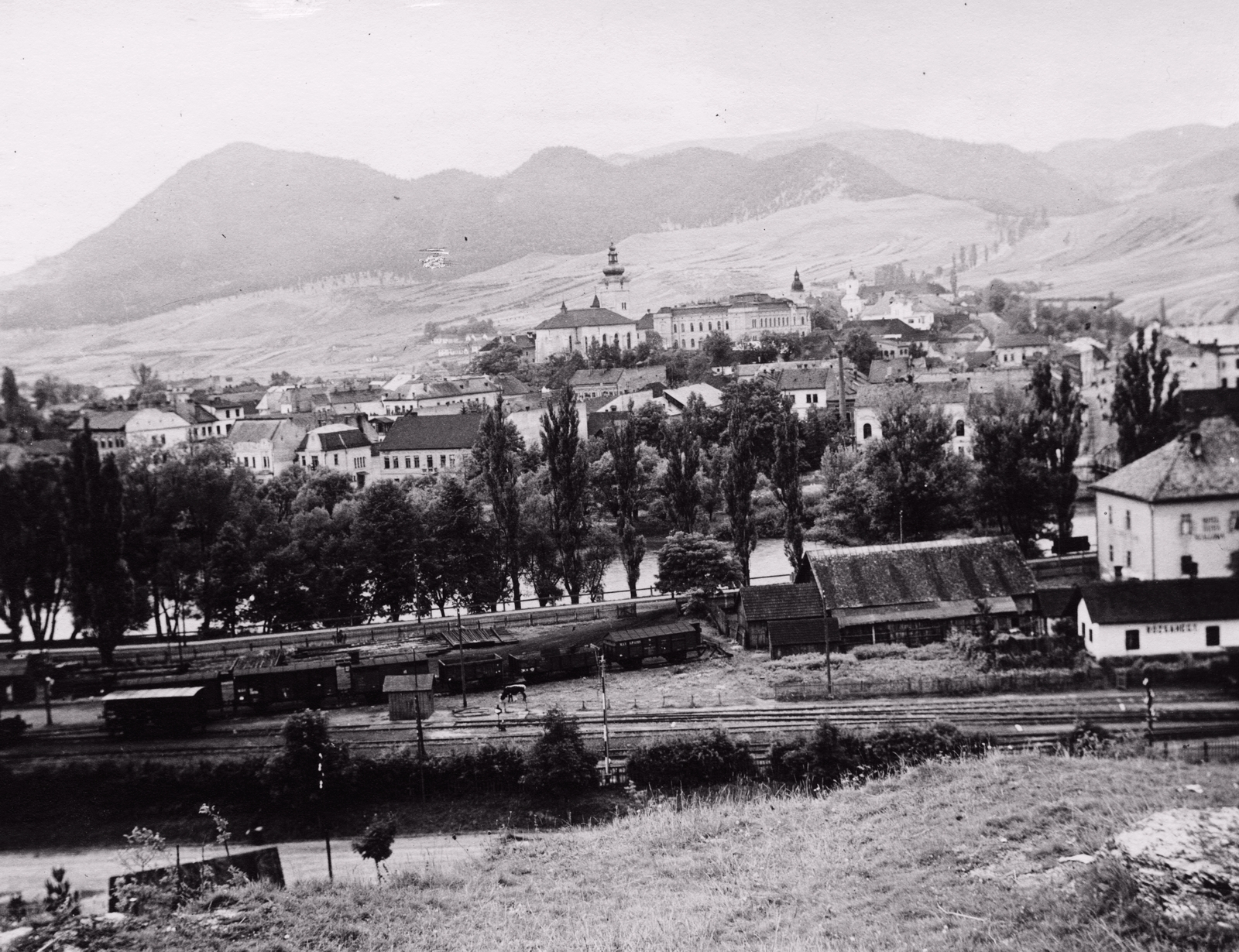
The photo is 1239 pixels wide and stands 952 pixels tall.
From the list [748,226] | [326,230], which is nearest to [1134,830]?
[326,230]

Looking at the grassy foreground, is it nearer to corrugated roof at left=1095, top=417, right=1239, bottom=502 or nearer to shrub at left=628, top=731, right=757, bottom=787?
shrub at left=628, top=731, right=757, bottom=787

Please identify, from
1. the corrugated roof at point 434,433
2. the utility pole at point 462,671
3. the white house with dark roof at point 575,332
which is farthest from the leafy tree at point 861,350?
the utility pole at point 462,671

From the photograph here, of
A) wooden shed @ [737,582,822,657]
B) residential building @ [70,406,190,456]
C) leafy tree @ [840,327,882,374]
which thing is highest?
leafy tree @ [840,327,882,374]

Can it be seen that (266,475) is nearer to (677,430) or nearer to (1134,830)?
(677,430)

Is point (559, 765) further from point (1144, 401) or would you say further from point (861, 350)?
point (861, 350)

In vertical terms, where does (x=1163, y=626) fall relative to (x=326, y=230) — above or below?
below

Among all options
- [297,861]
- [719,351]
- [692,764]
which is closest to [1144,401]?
[692,764]

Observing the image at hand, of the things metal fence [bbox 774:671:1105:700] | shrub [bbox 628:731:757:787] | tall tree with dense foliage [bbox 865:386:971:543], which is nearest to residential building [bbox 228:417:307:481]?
tall tree with dense foliage [bbox 865:386:971:543]
